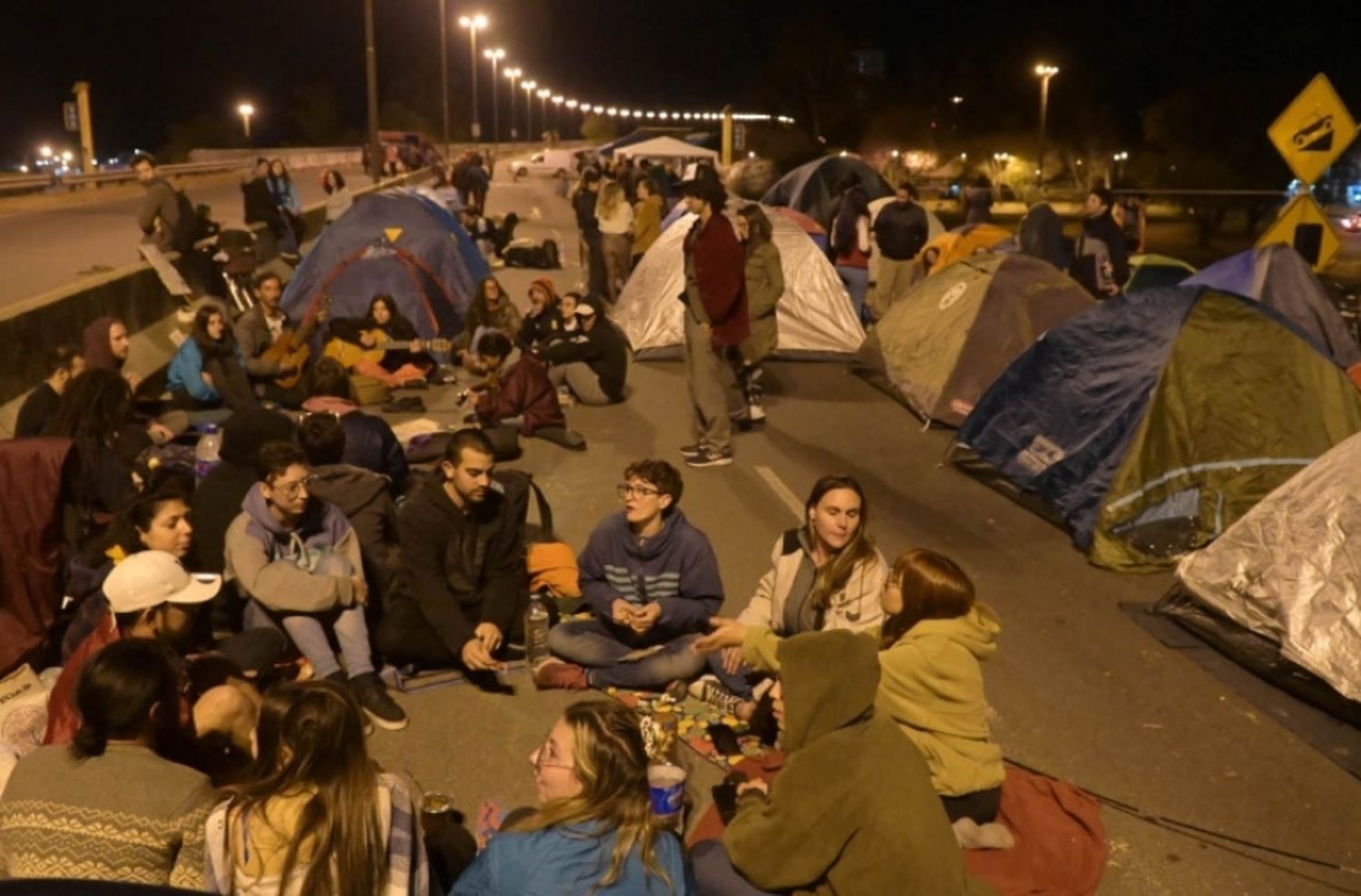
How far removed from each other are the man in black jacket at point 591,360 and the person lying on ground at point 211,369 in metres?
2.71

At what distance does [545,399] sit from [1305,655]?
6.32 metres

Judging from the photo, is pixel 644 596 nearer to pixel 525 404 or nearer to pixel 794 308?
pixel 525 404

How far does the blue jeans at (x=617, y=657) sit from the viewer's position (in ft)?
20.0

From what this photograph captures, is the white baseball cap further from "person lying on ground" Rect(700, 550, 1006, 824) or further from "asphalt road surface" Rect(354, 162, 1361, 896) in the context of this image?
"person lying on ground" Rect(700, 550, 1006, 824)

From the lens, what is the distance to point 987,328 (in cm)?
1088

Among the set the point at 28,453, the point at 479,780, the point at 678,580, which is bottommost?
the point at 479,780

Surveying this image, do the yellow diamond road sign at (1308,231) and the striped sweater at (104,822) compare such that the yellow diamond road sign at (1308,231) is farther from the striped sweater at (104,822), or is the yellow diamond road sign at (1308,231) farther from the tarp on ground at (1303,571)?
the striped sweater at (104,822)

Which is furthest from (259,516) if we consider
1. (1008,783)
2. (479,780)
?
(1008,783)

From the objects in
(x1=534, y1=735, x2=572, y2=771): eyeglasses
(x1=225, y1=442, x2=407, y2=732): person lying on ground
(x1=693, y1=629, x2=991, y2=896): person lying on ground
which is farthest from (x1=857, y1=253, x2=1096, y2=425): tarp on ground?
(x1=534, y1=735, x2=572, y2=771): eyeglasses

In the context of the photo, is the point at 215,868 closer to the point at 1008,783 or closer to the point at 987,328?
the point at 1008,783

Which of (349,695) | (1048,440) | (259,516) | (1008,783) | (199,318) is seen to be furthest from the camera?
(199,318)

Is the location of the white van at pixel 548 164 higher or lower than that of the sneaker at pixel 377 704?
higher

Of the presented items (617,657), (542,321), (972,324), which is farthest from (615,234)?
(617,657)

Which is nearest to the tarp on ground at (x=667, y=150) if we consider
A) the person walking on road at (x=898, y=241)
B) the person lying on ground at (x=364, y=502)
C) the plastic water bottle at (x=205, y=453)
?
the person walking on road at (x=898, y=241)
